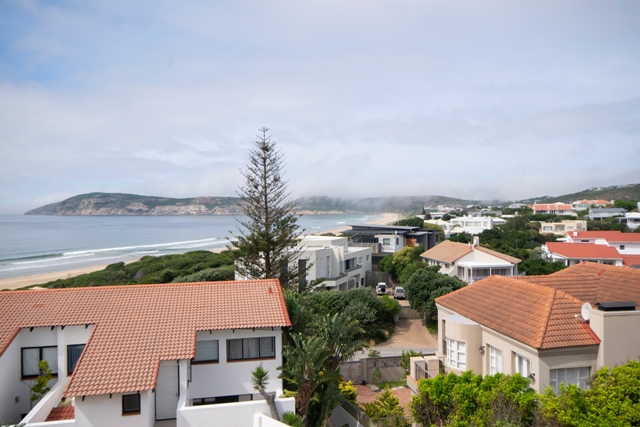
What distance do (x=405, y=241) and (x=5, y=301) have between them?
39862 mm

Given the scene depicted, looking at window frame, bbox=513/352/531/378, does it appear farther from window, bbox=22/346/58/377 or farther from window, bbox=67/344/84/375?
window, bbox=22/346/58/377

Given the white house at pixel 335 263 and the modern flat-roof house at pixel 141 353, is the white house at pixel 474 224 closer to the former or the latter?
the white house at pixel 335 263

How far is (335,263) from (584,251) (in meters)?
28.0

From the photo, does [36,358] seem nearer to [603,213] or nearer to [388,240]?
[388,240]

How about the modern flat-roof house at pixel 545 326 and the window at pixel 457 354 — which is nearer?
the modern flat-roof house at pixel 545 326

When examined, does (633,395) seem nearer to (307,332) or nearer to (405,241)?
(307,332)

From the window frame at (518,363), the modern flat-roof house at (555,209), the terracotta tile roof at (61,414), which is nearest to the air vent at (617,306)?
the window frame at (518,363)

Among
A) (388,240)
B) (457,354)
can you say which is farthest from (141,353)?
(388,240)

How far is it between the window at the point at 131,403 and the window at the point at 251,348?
2.56 m

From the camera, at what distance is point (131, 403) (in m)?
10.4

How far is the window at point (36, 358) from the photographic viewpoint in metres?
11.7

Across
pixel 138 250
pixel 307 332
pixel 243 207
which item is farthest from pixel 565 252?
pixel 138 250

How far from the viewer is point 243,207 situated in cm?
2341

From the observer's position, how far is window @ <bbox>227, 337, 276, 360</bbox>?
12297 mm
